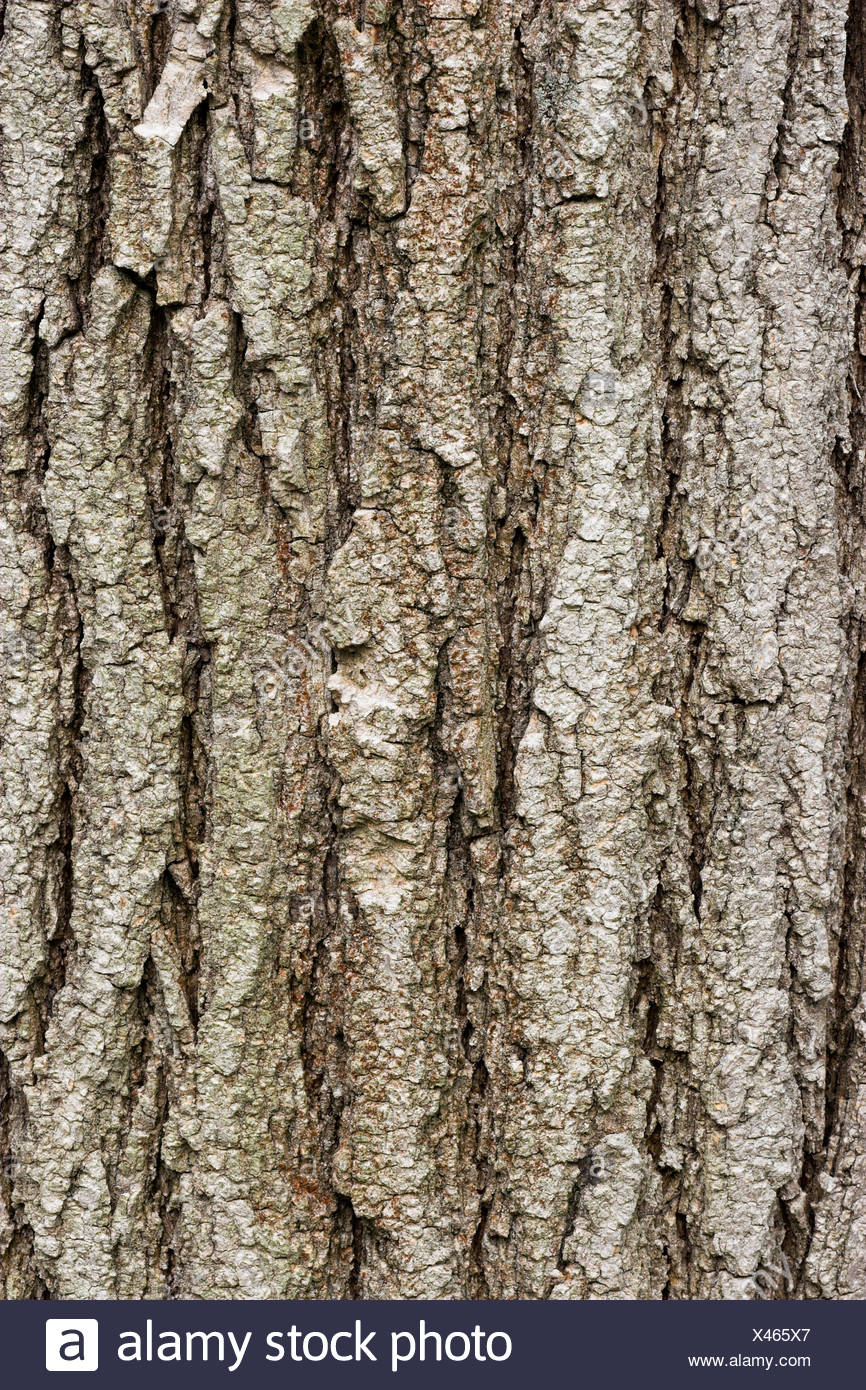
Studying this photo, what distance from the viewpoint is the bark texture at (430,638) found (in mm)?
1296

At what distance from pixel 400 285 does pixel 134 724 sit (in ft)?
2.09

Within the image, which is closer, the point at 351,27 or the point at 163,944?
the point at 351,27

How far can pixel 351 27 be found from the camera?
1264 millimetres
